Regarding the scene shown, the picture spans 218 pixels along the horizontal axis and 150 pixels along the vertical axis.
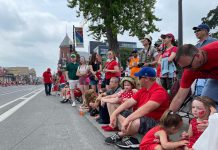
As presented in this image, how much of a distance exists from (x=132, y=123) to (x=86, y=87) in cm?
840

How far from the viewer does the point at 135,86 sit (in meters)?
7.07

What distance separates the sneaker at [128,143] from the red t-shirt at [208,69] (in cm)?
164

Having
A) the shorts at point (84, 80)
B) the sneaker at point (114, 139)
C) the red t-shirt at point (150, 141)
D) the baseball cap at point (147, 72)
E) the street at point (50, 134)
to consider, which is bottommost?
the street at point (50, 134)

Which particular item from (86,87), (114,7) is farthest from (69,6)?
(86,87)

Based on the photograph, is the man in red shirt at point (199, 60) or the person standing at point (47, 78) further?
the person standing at point (47, 78)

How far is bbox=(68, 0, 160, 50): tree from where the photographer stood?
26281 mm

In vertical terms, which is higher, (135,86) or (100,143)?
(135,86)

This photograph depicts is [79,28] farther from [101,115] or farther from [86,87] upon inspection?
[101,115]

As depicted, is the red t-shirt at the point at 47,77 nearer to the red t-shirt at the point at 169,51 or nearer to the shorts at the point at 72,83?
the shorts at the point at 72,83

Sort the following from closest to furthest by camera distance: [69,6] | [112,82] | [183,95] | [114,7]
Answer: [183,95] < [112,82] < [114,7] < [69,6]

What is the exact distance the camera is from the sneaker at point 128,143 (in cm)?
553

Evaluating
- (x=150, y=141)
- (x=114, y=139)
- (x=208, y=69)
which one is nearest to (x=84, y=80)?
(x=114, y=139)

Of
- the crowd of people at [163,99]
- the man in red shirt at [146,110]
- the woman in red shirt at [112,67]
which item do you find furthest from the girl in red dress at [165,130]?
the woman in red shirt at [112,67]

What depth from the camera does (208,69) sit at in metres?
3.70
